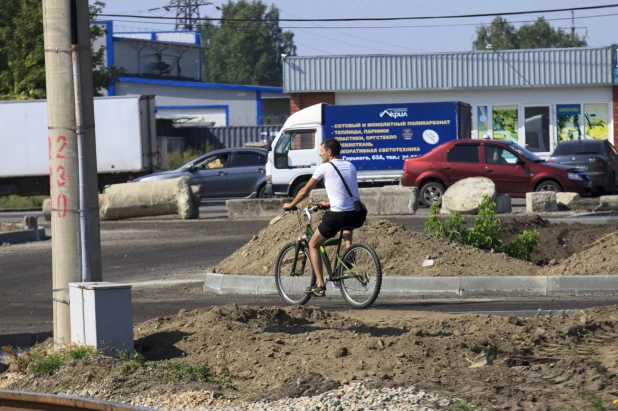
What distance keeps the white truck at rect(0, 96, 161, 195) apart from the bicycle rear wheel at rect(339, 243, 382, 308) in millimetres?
22356

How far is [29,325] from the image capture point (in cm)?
1110

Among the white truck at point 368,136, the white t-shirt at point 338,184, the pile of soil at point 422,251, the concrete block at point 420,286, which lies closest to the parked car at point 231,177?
the white truck at point 368,136

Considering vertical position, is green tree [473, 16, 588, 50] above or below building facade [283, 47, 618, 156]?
above

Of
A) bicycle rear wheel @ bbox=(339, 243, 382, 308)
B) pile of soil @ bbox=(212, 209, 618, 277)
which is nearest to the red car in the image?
pile of soil @ bbox=(212, 209, 618, 277)

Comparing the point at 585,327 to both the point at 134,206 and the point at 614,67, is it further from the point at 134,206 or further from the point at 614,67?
the point at 614,67

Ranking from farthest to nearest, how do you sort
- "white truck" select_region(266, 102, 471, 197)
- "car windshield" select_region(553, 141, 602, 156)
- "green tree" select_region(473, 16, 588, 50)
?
"green tree" select_region(473, 16, 588, 50) < "car windshield" select_region(553, 141, 602, 156) < "white truck" select_region(266, 102, 471, 197)

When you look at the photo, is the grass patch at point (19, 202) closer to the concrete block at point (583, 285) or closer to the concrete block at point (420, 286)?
the concrete block at point (420, 286)

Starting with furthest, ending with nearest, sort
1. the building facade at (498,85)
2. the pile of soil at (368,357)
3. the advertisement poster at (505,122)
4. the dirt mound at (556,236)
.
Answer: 1. the advertisement poster at (505,122)
2. the building facade at (498,85)
3. the dirt mound at (556,236)
4. the pile of soil at (368,357)

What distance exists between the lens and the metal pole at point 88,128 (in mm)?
8039

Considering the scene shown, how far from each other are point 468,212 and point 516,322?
14.0 meters

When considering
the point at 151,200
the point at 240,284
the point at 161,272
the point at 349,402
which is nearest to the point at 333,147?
the point at 240,284

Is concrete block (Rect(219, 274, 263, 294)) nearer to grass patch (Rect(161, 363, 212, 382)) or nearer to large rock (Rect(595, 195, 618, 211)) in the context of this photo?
grass patch (Rect(161, 363, 212, 382))

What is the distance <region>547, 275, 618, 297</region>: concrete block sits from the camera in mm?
11938

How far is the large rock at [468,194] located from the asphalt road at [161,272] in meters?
0.75
